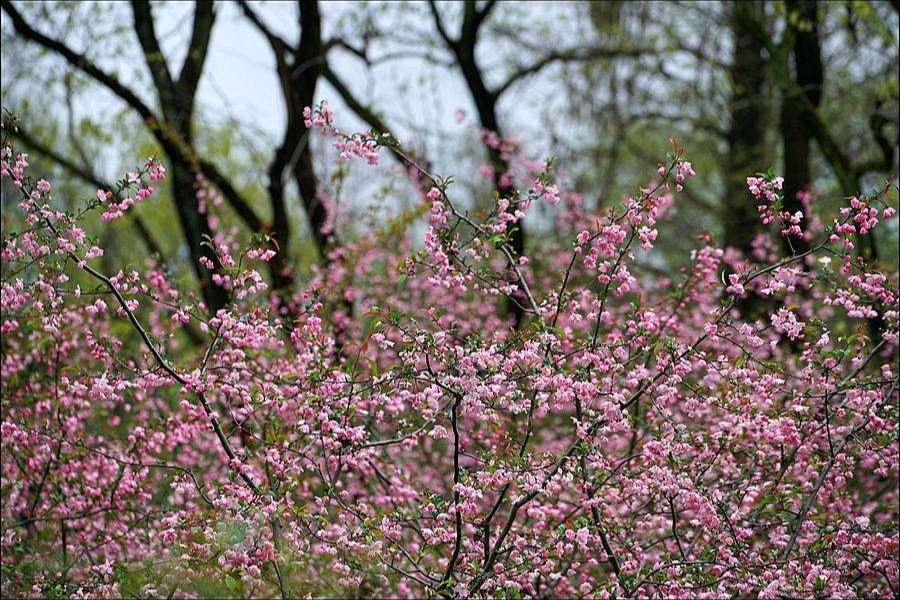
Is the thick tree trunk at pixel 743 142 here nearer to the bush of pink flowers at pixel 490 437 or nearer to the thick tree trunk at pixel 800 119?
the thick tree trunk at pixel 800 119

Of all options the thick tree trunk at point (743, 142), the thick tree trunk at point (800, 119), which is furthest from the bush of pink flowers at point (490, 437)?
the thick tree trunk at point (743, 142)

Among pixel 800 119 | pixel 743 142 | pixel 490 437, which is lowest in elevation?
pixel 490 437

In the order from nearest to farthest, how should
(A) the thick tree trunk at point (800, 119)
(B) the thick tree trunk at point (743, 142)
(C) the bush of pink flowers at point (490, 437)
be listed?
(C) the bush of pink flowers at point (490, 437) → (A) the thick tree trunk at point (800, 119) → (B) the thick tree trunk at point (743, 142)

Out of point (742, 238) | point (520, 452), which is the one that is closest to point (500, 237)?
point (520, 452)

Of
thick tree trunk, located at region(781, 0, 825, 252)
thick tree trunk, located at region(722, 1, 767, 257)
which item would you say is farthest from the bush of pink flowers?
thick tree trunk, located at region(722, 1, 767, 257)

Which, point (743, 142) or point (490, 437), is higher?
point (743, 142)

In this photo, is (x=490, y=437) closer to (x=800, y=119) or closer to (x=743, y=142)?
(x=800, y=119)

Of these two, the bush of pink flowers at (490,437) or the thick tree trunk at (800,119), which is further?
the thick tree trunk at (800,119)

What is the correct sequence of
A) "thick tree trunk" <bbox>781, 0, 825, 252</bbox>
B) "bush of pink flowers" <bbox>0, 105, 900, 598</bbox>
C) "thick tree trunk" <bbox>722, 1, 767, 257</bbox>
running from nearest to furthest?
"bush of pink flowers" <bbox>0, 105, 900, 598</bbox> → "thick tree trunk" <bbox>781, 0, 825, 252</bbox> → "thick tree trunk" <bbox>722, 1, 767, 257</bbox>

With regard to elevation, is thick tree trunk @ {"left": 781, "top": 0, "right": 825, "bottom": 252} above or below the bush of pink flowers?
above

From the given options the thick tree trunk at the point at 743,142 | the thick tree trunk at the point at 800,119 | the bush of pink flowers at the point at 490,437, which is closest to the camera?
the bush of pink flowers at the point at 490,437

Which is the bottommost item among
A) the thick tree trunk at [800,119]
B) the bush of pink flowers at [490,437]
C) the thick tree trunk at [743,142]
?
the bush of pink flowers at [490,437]

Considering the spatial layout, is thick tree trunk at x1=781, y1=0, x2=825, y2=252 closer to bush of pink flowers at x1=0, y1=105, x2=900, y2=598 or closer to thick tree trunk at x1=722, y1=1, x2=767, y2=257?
thick tree trunk at x1=722, y1=1, x2=767, y2=257

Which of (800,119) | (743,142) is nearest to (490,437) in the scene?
(800,119)
